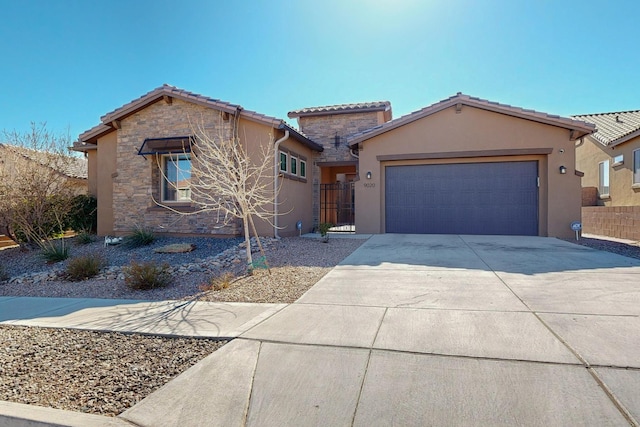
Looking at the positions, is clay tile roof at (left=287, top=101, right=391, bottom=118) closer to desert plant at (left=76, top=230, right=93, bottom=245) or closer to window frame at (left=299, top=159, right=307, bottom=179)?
window frame at (left=299, top=159, right=307, bottom=179)

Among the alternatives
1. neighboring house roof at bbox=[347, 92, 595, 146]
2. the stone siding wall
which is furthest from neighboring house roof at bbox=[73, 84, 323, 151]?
the stone siding wall

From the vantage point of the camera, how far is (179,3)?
10469mm

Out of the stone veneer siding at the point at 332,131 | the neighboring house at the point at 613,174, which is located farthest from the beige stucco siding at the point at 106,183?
the neighboring house at the point at 613,174

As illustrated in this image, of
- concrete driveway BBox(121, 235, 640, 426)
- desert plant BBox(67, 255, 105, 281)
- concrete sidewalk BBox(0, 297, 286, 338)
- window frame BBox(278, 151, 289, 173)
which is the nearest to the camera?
concrete driveway BBox(121, 235, 640, 426)

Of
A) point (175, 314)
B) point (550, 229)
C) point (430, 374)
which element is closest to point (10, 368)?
point (175, 314)

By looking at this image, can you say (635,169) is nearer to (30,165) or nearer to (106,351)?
(106,351)

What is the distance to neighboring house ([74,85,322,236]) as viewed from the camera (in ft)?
39.8

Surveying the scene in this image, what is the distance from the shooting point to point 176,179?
12.9m

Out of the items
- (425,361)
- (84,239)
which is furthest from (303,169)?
(425,361)

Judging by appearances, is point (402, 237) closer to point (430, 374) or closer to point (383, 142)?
point (383, 142)

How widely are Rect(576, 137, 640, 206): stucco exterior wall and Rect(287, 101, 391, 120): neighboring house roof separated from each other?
323 inches

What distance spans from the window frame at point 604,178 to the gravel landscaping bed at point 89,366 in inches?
805

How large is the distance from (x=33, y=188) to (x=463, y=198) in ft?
48.2

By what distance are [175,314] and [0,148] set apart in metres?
11.7
